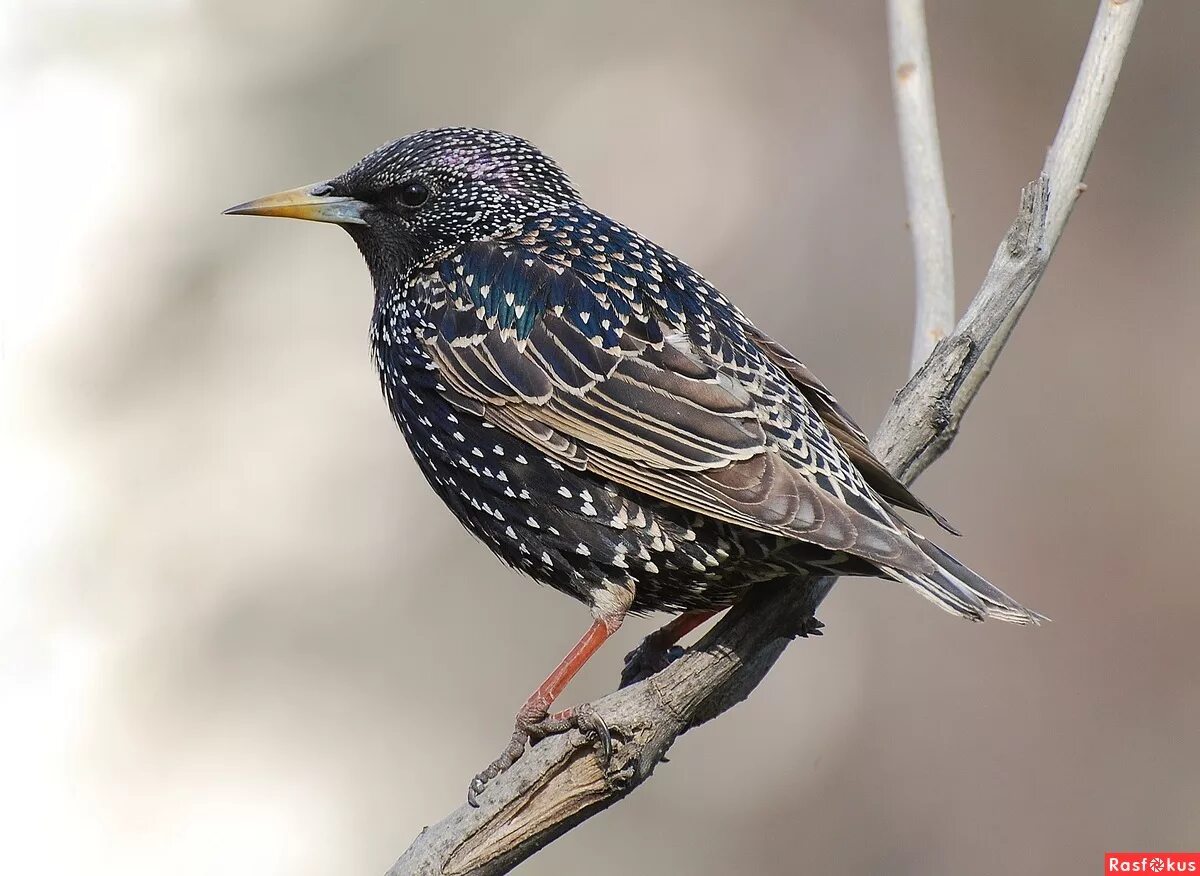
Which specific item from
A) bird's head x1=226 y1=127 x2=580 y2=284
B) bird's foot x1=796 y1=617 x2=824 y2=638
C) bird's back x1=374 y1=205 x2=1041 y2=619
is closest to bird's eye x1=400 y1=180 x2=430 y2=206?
bird's head x1=226 y1=127 x2=580 y2=284

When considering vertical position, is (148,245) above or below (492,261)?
above

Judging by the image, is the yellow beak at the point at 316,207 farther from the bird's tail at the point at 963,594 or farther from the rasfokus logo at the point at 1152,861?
the rasfokus logo at the point at 1152,861

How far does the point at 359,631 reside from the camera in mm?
8500

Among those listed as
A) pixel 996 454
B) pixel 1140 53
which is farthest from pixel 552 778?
pixel 1140 53

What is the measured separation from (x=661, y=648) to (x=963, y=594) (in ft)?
4.09

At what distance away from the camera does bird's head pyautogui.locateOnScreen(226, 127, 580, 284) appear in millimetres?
4340

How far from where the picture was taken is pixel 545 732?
361 centimetres

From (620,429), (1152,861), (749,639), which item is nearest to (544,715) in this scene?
(749,639)

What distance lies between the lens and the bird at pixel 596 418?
11.7 ft

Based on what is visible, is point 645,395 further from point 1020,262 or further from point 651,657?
point 1020,262

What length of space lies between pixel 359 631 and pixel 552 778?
531 centimetres

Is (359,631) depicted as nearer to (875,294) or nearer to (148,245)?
(148,245)

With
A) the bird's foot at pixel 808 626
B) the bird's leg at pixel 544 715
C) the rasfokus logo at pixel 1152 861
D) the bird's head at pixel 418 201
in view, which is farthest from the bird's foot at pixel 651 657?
the rasfokus logo at pixel 1152 861

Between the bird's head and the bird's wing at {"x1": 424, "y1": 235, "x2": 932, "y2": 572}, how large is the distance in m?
0.17
